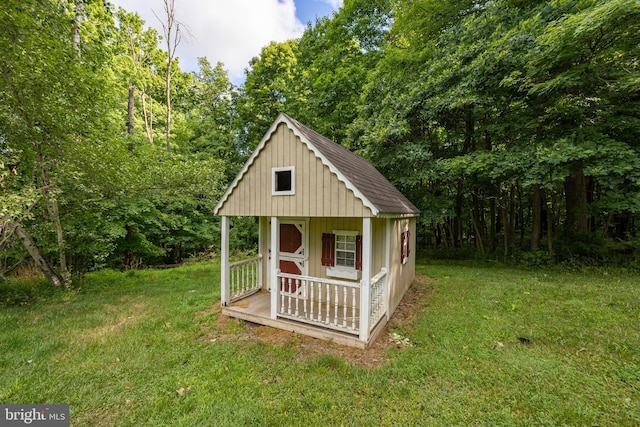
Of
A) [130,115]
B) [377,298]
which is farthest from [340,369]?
[130,115]

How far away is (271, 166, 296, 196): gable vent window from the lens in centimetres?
516

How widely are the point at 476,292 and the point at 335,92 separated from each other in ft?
44.7

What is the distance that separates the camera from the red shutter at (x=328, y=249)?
6277 millimetres

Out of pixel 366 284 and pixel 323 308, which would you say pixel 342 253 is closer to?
pixel 323 308

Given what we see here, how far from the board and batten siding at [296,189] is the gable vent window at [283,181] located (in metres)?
0.07

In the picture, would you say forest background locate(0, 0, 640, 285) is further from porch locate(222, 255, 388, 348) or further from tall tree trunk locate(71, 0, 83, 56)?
porch locate(222, 255, 388, 348)

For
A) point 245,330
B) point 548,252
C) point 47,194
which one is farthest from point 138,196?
point 548,252

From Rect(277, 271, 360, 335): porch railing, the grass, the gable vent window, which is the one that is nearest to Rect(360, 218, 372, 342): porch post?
Rect(277, 271, 360, 335): porch railing

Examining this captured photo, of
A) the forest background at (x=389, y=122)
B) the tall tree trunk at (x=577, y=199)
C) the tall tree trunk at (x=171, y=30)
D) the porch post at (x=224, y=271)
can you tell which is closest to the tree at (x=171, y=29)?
the tall tree trunk at (x=171, y=30)

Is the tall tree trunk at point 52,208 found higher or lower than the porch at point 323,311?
higher

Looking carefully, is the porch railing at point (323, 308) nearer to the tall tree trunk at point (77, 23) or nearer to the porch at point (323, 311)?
the porch at point (323, 311)

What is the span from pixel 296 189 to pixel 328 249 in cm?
196

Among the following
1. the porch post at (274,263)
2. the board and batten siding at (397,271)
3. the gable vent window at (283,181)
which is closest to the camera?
the gable vent window at (283,181)

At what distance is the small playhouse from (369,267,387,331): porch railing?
20mm
